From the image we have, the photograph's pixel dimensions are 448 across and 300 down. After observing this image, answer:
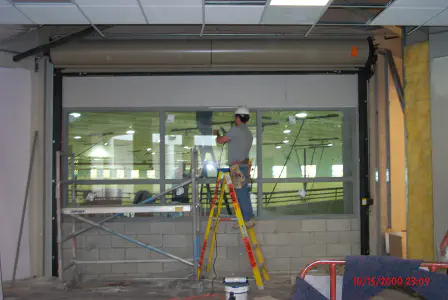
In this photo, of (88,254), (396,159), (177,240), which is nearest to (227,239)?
(177,240)

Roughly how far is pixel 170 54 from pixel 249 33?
1153mm

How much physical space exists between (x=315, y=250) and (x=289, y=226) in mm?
486

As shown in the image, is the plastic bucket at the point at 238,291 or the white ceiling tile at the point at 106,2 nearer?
the white ceiling tile at the point at 106,2

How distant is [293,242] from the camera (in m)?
7.09

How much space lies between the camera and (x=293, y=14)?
5.39 m

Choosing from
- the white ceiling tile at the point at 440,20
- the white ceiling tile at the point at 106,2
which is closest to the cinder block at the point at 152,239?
the white ceiling tile at the point at 106,2

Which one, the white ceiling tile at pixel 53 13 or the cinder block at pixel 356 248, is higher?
the white ceiling tile at pixel 53 13

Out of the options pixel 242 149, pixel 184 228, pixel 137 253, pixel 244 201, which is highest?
pixel 242 149

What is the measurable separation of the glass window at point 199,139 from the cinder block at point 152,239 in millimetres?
911

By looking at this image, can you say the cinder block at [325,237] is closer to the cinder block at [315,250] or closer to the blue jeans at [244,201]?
the cinder block at [315,250]

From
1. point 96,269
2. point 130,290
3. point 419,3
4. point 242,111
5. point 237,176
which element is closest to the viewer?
point 419,3

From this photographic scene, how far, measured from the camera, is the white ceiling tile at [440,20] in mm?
→ 5345

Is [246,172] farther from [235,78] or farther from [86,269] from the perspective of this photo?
[86,269]

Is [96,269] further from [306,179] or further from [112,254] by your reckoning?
[306,179]
